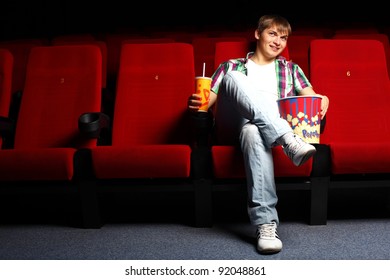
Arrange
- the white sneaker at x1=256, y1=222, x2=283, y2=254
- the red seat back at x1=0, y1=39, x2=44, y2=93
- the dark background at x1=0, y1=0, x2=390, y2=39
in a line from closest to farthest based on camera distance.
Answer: the white sneaker at x1=256, y1=222, x2=283, y2=254 → the red seat back at x1=0, y1=39, x2=44, y2=93 → the dark background at x1=0, y1=0, x2=390, y2=39

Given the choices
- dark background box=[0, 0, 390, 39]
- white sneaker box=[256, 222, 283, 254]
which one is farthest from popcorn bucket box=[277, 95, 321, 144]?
dark background box=[0, 0, 390, 39]

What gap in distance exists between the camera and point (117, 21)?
1.55 meters

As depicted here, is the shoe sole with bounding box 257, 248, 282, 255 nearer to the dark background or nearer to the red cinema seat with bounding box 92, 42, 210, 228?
the red cinema seat with bounding box 92, 42, 210, 228

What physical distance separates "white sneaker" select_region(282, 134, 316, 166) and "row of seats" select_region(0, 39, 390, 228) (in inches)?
1.9

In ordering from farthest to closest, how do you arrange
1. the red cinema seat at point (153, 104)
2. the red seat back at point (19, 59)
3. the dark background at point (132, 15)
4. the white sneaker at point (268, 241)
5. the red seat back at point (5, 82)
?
the dark background at point (132, 15), the red seat back at point (19, 59), the red seat back at point (5, 82), the red cinema seat at point (153, 104), the white sneaker at point (268, 241)

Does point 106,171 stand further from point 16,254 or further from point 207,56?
point 207,56

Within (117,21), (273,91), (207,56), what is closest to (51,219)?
(273,91)

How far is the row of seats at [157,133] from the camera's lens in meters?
0.52

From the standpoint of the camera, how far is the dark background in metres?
1.51

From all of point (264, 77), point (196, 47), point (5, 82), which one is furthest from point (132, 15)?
point (264, 77)

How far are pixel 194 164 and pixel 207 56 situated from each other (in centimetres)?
49

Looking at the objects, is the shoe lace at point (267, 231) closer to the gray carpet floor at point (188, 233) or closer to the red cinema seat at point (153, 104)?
the gray carpet floor at point (188, 233)

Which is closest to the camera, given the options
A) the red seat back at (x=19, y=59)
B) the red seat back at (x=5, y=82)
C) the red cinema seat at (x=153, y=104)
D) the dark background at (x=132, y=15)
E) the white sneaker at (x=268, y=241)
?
the white sneaker at (x=268, y=241)

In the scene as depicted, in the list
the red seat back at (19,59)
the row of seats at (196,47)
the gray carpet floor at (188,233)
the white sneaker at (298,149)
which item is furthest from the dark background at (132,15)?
the white sneaker at (298,149)
